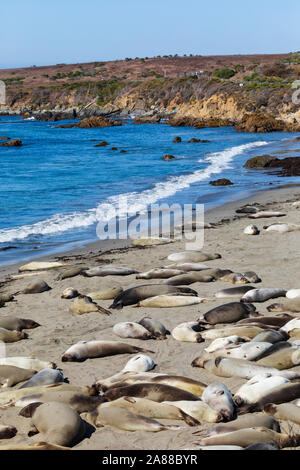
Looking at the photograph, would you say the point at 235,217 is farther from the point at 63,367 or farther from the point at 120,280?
the point at 63,367

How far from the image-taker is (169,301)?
7281mm

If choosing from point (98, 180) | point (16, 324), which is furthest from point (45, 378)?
point (98, 180)

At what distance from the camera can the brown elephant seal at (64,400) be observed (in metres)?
4.46

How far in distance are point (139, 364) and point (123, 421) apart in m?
1.03

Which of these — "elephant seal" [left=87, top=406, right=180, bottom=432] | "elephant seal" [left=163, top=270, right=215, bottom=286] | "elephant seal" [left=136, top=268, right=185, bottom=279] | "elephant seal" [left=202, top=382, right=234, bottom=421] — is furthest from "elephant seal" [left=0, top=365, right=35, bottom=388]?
"elephant seal" [left=136, top=268, right=185, bottom=279]

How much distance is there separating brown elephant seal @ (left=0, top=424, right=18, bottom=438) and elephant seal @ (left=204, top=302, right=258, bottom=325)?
111 inches

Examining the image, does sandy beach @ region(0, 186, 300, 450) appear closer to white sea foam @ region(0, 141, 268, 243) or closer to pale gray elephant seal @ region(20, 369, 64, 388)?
pale gray elephant seal @ region(20, 369, 64, 388)

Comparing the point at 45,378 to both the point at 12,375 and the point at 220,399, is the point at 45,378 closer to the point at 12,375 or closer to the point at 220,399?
the point at 12,375

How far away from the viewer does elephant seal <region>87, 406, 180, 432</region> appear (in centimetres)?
415

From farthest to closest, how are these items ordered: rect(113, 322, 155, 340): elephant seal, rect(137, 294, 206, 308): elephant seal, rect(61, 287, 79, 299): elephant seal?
rect(61, 287, 79, 299): elephant seal, rect(137, 294, 206, 308): elephant seal, rect(113, 322, 155, 340): elephant seal

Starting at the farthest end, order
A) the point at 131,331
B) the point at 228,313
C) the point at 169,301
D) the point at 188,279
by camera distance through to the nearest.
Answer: the point at 188,279
the point at 169,301
the point at 228,313
the point at 131,331

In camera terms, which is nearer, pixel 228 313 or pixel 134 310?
pixel 228 313

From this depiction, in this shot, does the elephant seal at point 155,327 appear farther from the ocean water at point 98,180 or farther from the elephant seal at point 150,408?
the ocean water at point 98,180

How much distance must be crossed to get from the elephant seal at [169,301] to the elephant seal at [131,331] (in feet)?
3.41
